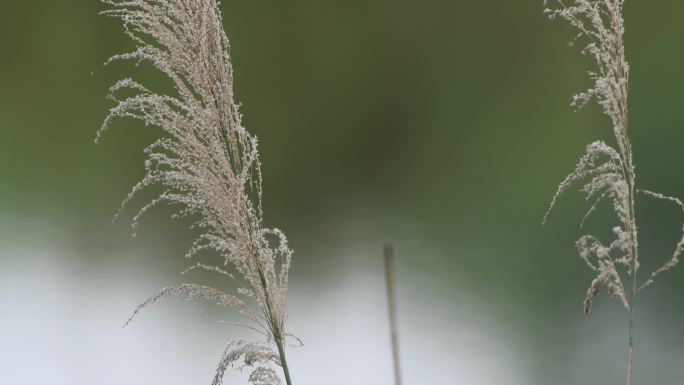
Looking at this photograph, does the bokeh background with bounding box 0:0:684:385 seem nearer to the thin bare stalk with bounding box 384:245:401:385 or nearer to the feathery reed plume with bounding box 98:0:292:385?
the thin bare stalk with bounding box 384:245:401:385

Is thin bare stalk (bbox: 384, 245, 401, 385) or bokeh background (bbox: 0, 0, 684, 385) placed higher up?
bokeh background (bbox: 0, 0, 684, 385)

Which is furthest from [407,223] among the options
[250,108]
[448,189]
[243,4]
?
[243,4]

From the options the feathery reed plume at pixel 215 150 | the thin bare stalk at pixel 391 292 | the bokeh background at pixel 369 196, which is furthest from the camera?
the bokeh background at pixel 369 196

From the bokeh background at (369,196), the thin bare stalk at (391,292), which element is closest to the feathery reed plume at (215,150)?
the thin bare stalk at (391,292)

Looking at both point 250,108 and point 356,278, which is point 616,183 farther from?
point 250,108

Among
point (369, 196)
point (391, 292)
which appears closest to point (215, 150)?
point (391, 292)

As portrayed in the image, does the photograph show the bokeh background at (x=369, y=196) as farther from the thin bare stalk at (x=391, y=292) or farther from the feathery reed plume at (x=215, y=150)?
the feathery reed plume at (x=215, y=150)

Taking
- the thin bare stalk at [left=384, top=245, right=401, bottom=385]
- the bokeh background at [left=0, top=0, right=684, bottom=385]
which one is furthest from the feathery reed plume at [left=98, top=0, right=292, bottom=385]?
the bokeh background at [left=0, top=0, right=684, bottom=385]

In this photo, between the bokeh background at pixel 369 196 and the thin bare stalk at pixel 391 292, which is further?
the bokeh background at pixel 369 196

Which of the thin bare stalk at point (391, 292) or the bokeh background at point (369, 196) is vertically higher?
the bokeh background at point (369, 196)
